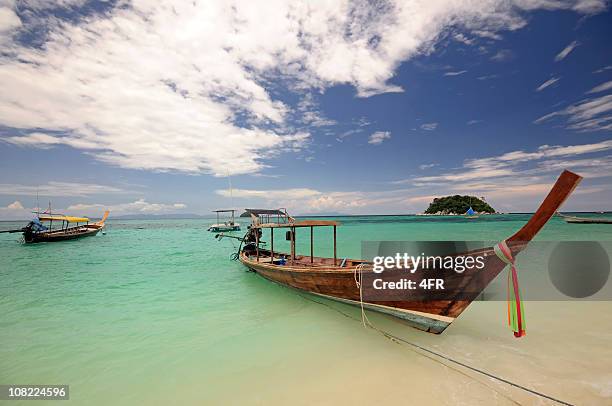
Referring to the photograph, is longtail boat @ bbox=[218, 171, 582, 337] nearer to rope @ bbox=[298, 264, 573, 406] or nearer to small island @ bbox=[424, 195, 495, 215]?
rope @ bbox=[298, 264, 573, 406]

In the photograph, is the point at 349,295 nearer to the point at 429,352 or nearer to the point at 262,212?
the point at 429,352

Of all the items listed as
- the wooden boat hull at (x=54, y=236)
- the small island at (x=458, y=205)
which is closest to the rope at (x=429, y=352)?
the wooden boat hull at (x=54, y=236)

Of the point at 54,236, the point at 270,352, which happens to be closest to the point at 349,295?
the point at 270,352

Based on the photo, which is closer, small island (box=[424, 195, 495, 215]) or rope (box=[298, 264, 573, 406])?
rope (box=[298, 264, 573, 406])

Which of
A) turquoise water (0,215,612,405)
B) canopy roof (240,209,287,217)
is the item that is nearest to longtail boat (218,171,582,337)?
turquoise water (0,215,612,405)

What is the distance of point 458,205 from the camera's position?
131 metres

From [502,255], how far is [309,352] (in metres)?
5.18

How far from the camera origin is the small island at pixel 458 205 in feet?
409

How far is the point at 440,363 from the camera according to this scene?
19.5 feet

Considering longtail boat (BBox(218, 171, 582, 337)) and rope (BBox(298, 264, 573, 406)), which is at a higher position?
longtail boat (BBox(218, 171, 582, 337))

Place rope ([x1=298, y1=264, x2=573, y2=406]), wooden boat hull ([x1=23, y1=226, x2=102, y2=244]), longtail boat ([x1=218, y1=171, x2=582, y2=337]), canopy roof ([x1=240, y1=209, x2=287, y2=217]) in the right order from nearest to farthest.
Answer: rope ([x1=298, y1=264, x2=573, y2=406]) < longtail boat ([x1=218, y1=171, x2=582, y2=337]) < canopy roof ([x1=240, y1=209, x2=287, y2=217]) < wooden boat hull ([x1=23, y1=226, x2=102, y2=244])

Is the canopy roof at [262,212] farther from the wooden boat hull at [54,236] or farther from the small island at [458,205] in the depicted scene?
the small island at [458,205]

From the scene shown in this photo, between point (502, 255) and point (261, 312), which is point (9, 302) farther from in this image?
point (502, 255)

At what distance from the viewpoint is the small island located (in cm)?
12459
